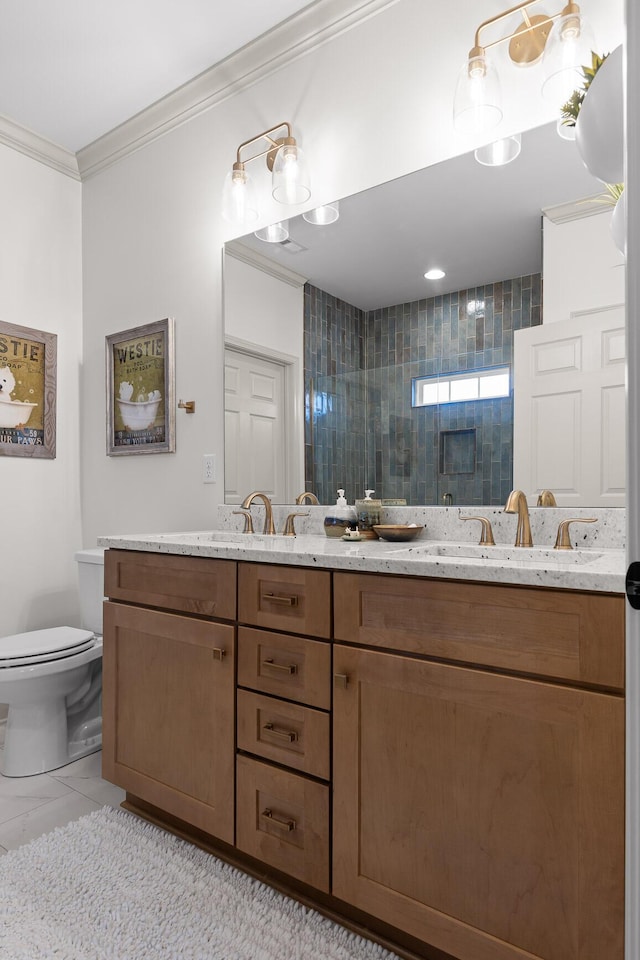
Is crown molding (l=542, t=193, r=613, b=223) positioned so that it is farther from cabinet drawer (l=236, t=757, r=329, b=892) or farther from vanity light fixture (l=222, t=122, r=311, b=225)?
cabinet drawer (l=236, t=757, r=329, b=892)

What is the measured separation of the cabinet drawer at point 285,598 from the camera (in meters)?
1.39

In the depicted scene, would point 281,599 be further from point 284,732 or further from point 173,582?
point 173,582

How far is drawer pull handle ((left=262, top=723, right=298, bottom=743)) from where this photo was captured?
1.44 m

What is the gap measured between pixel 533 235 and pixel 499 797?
1409 millimetres

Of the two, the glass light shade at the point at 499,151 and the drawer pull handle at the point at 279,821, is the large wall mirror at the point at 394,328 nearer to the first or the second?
the glass light shade at the point at 499,151

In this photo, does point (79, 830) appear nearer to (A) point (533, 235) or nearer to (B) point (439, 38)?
(A) point (533, 235)

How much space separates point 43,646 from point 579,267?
2151 millimetres

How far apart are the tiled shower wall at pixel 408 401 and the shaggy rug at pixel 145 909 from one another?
1.14m

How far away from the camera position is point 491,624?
3.74 feet

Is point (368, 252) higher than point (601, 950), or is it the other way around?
point (368, 252)

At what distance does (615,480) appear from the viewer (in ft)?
4.95

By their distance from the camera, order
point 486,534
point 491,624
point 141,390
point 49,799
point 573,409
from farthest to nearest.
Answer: point 141,390, point 49,799, point 486,534, point 573,409, point 491,624

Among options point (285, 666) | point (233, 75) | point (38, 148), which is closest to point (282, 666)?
point (285, 666)

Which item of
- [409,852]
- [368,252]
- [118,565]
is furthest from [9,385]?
[409,852]
